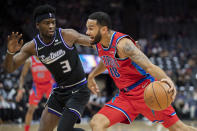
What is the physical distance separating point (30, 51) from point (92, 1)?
1568 centimetres

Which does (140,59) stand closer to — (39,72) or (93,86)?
(93,86)

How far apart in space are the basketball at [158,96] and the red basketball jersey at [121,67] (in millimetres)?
519

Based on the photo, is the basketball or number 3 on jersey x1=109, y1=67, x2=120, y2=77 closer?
the basketball

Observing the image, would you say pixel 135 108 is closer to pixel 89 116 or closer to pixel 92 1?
pixel 89 116

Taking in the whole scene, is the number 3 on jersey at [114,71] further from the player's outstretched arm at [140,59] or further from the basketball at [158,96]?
the basketball at [158,96]

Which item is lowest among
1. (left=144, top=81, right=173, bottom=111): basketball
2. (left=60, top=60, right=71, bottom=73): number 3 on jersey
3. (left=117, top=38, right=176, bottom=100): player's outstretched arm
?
(left=144, top=81, right=173, bottom=111): basketball

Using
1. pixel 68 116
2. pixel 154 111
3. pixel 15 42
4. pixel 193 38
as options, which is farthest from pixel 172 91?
pixel 193 38

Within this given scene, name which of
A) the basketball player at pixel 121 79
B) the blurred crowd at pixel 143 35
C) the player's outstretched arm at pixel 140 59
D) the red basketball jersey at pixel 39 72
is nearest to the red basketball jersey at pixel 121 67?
the basketball player at pixel 121 79

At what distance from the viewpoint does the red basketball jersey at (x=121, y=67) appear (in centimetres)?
414

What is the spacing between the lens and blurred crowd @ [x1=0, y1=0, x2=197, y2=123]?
454 inches

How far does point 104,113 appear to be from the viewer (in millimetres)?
4188

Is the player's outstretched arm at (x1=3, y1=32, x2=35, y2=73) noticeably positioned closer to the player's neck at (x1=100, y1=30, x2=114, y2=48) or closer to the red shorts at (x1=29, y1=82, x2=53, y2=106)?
the player's neck at (x1=100, y1=30, x2=114, y2=48)

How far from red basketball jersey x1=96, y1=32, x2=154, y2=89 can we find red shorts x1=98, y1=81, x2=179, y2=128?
0.11 meters

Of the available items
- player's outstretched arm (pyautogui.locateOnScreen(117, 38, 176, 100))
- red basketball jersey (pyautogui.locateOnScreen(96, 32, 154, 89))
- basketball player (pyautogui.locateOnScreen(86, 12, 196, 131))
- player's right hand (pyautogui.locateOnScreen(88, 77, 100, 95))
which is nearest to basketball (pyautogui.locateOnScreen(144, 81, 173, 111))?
player's outstretched arm (pyautogui.locateOnScreen(117, 38, 176, 100))
